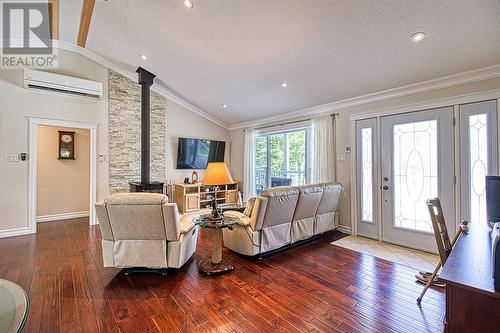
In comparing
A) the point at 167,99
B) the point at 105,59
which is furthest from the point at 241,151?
the point at 105,59

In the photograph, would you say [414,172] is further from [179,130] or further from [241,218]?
[179,130]

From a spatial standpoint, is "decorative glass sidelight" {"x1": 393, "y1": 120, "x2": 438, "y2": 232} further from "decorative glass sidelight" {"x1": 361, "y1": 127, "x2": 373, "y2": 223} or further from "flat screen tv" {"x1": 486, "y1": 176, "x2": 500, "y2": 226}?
"flat screen tv" {"x1": 486, "y1": 176, "x2": 500, "y2": 226}

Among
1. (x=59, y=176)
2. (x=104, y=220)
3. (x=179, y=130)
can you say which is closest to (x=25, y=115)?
(x=59, y=176)

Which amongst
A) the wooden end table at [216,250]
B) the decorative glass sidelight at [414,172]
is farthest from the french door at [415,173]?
the wooden end table at [216,250]

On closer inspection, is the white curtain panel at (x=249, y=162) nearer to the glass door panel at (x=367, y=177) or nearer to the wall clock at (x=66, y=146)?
the glass door panel at (x=367, y=177)

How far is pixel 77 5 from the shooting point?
355cm

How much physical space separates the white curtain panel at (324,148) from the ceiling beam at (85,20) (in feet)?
14.1

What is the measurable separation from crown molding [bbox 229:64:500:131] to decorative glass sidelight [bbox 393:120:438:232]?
512 mm

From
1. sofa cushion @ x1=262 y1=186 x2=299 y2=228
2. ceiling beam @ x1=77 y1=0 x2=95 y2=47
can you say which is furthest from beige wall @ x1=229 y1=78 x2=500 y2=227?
Answer: ceiling beam @ x1=77 y1=0 x2=95 y2=47

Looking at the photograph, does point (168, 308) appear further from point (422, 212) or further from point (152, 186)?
point (422, 212)

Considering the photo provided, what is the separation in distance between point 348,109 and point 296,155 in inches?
64.7

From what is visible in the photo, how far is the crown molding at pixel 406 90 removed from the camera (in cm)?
294

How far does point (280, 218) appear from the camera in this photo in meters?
3.28

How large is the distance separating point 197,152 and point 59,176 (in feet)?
10.8
